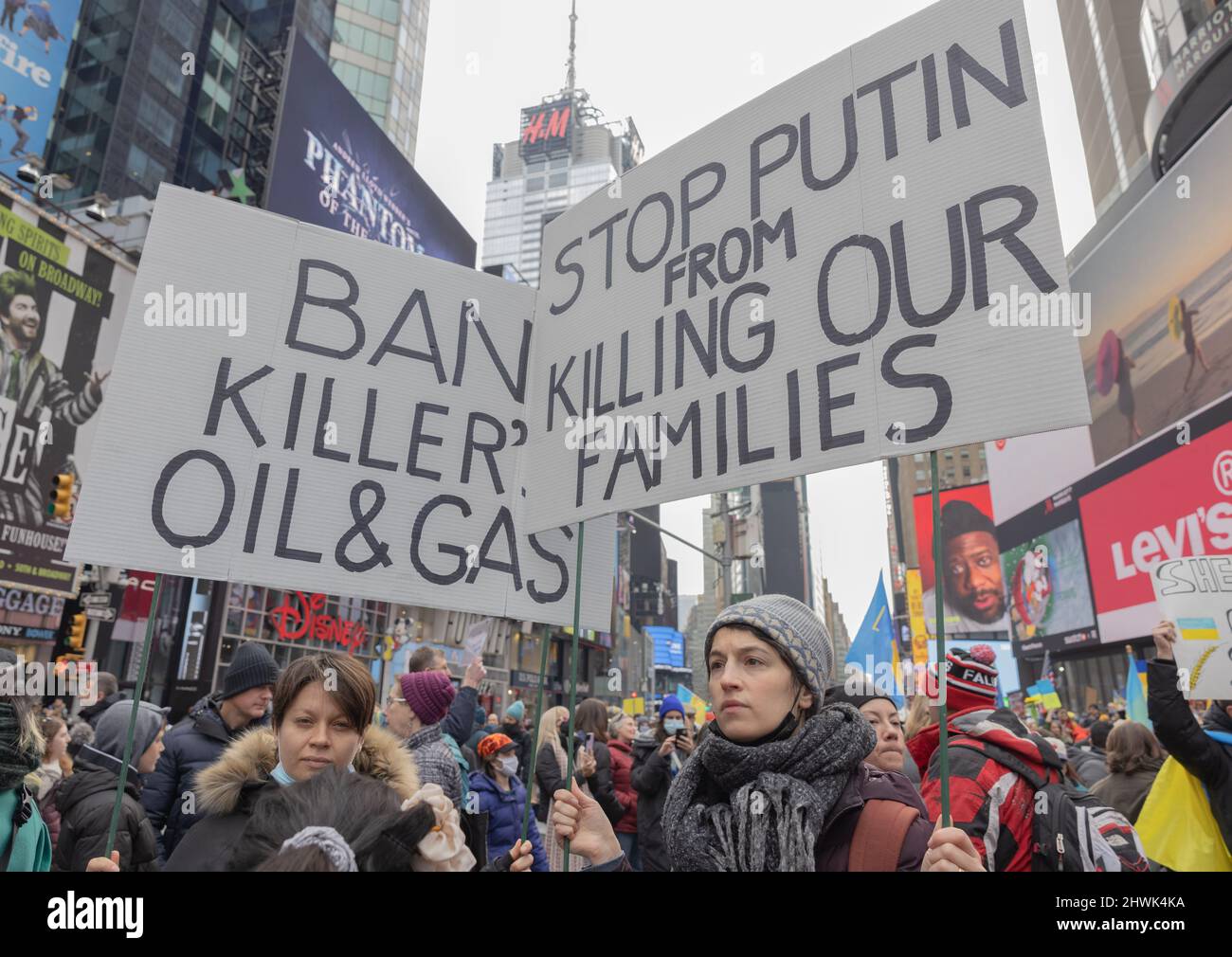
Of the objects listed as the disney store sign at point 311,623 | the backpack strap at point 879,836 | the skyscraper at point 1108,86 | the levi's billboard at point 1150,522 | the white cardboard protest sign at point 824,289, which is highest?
the skyscraper at point 1108,86

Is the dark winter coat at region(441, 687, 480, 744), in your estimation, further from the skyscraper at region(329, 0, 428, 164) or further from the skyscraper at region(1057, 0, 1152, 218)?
the skyscraper at region(329, 0, 428, 164)

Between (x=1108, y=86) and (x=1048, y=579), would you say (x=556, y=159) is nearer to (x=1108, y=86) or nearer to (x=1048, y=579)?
(x=1108, y=86)

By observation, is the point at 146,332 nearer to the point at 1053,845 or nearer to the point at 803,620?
the point at 803,620

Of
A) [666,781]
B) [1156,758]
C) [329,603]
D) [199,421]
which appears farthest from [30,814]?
[329,603]

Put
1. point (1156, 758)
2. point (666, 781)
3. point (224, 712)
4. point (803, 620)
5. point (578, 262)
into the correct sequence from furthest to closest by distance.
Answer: point (666, 781)
point (1156, 758)
point (224, 712)
point (578, 262)
point (803, 620)

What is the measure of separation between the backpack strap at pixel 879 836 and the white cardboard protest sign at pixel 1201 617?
313cm

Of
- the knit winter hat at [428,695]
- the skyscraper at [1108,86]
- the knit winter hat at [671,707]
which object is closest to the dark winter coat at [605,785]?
the knit winter hat at [671,707]

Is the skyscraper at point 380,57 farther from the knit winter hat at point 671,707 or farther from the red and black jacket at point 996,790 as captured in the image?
the red and black jacket at point 996,790

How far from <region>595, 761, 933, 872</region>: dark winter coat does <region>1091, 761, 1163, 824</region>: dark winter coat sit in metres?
3.81

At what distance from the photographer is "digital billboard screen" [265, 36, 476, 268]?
77.8 ft

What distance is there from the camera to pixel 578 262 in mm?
3557

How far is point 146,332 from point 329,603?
28.8 meters

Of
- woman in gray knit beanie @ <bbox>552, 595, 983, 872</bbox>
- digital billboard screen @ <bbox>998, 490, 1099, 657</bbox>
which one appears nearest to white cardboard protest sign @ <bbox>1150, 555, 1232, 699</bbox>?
woman in gray knit beanie @ <bbox>552, 595, 983, 872</bbox>

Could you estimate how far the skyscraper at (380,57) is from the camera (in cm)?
5506
